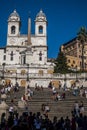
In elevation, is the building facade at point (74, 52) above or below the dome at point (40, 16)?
below

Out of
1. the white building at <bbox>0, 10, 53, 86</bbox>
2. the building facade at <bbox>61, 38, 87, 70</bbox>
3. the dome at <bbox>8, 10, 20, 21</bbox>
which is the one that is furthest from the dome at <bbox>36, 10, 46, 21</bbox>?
the building facade at <bbox>61, 38, 87, 70</bbox>

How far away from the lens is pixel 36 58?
10281cm

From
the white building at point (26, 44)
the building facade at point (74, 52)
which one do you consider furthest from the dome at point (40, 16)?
the building facade at point (74, 52)

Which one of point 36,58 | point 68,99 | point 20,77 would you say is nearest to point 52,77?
point 20,77

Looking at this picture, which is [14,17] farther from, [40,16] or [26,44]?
[26,44]

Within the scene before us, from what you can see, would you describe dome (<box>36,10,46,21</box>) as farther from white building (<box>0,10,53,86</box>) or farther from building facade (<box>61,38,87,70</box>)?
building facade (<box>61,38,87,70</box>)

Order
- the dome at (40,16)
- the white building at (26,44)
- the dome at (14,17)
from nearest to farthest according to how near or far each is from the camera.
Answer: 1. the white building at (26,44)
2. the dome at (40,16)
3. the dome at (14,17)

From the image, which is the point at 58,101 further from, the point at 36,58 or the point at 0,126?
the point at 36,58

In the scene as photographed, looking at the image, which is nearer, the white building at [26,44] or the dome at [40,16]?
the white building at [26,44]

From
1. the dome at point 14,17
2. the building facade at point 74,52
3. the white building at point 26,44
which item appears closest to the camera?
the white building at point 26,44

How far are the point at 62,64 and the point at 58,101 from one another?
52859 millimetres

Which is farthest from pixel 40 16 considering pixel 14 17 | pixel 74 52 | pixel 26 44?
pixel 74 52

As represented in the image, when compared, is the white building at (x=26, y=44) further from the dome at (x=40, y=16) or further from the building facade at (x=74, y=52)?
the building facade at (x=74, y=52)

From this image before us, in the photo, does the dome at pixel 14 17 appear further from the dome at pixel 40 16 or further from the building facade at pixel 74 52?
the building facade at pixel 74 52
